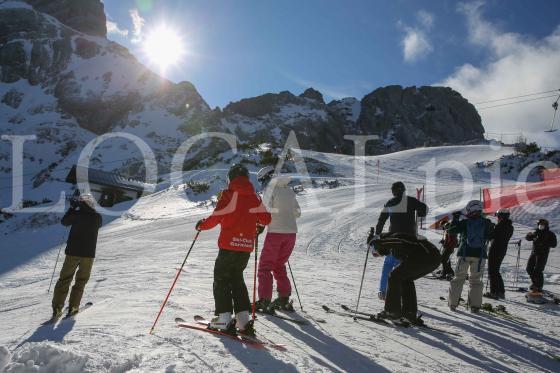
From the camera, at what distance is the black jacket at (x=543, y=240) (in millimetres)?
9195

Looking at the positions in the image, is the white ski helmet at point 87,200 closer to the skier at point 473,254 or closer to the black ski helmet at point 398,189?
the black ski helmet at point 398,189

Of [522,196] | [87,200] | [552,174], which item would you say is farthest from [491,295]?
[552,174]

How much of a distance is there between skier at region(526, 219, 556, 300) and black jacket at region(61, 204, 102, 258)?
873 centimetres

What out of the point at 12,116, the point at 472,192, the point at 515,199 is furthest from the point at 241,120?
the point at 515,199

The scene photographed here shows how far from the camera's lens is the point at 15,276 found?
35.8 ft

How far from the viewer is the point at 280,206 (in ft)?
19.5

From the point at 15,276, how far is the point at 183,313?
316 inches

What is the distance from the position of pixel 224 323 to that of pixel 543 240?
8.04 metres

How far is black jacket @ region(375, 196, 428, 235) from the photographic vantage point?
6.29 metres

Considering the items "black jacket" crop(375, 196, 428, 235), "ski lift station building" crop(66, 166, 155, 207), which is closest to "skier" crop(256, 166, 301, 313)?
"black jacket" crop(375, 196, 428, 235)

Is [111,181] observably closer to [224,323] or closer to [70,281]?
[70,281]

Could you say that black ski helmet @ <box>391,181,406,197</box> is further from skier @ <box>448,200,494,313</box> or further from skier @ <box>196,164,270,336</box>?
skier @ <box>196,164,270,336</box>

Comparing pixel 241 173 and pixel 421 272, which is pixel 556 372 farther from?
pixel 241 173

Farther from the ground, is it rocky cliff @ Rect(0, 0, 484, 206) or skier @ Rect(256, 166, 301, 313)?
rocky cliff @ Rect(0, 0, 484, 206)
